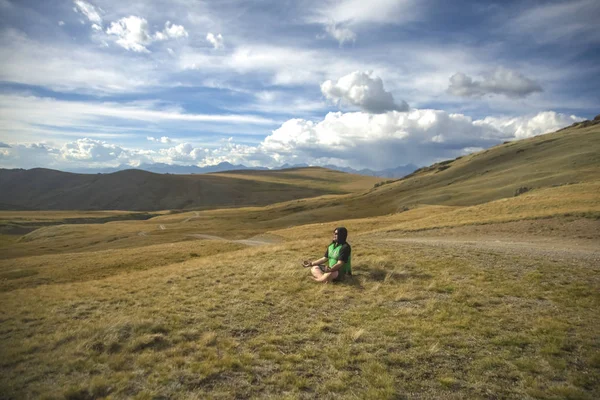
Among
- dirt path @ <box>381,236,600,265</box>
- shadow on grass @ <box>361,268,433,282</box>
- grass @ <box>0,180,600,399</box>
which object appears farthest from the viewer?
dirt path @ <box>381,236,600,265</box>

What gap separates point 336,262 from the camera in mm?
16688

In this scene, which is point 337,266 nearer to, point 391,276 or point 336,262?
point 336,262

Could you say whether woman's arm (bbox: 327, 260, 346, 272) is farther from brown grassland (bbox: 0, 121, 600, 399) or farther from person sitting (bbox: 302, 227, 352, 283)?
brown grassland (bbox: 0, 121, 600, 399)

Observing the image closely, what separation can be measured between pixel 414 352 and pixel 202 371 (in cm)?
564

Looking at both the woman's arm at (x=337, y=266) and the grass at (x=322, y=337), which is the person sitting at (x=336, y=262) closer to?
the woman's arm at (x=337, y=266)

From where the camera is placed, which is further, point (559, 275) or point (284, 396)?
point (559, 275)

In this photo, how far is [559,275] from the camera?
50.9 feet

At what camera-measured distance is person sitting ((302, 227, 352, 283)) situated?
1641 cm

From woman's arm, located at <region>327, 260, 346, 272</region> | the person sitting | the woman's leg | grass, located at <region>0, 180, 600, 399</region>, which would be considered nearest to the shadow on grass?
grass, located at <region>0, 180, 600, 399</region>

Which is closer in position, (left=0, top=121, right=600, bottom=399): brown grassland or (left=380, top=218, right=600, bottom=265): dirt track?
(left=0, top=121, right=600, bottom=399): brown grassland

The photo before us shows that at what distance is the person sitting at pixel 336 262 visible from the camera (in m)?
16.4

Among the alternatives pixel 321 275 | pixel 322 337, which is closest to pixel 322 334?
pixel 322 337

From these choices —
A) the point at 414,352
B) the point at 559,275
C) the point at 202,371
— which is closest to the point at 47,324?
the point at 202,371

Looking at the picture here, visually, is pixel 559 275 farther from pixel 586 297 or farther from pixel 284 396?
pixel 284 396
